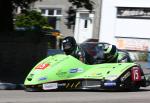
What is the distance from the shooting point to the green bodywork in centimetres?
1441

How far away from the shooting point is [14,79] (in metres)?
18.2

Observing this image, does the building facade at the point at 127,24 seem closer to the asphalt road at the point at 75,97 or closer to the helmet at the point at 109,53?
the helmet at the point at 109,53

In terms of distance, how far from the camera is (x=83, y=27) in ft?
145

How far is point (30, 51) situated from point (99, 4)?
74.8 feet

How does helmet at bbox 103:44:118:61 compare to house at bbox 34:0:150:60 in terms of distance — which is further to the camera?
house at bbox 34:0:150:60

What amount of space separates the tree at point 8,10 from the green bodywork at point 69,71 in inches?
201

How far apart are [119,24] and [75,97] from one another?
2796 centimetres

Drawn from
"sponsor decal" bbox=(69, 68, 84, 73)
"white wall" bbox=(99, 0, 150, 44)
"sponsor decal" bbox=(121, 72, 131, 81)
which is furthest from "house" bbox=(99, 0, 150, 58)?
"sponsor decal" bbox=(69, 68, 84, 73)

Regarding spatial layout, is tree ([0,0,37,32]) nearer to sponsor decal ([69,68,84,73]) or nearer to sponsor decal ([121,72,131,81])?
sponsor decal ([69,68,84,73])

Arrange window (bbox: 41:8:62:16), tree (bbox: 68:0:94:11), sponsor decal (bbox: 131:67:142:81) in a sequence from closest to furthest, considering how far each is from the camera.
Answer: sponsor decal (bbox: 131:67:142:81), tree (bbox: 68:0:94:11), window (bbox: 41:8:62:16)

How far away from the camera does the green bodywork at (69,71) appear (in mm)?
14406

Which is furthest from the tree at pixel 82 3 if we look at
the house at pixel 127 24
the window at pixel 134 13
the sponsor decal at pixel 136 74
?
the window at pixel 134 13

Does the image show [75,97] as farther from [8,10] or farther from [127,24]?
[127,24]

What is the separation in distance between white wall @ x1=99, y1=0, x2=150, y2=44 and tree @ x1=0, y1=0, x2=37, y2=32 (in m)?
20.5
